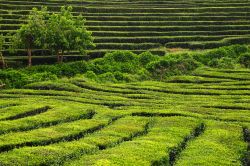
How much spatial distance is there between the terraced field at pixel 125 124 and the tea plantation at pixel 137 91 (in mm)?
63

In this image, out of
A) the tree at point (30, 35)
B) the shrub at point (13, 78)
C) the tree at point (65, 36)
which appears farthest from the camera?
the tree at point (65, 36)

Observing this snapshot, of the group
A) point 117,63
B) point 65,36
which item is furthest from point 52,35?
point 117,63

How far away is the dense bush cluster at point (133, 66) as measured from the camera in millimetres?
49094

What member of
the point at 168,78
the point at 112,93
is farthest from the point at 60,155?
the point at 168,78

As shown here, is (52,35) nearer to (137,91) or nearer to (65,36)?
(65,36)

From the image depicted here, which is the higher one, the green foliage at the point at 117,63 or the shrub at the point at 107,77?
the green foliage at the point at 117,63

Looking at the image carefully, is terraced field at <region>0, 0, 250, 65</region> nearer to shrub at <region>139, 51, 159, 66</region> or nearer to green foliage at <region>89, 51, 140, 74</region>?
green foliage at <region>89, 51, 140, 74</region>

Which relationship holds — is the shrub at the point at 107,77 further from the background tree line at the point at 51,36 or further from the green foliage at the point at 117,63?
Answer: the background tree line at the point at 51,36

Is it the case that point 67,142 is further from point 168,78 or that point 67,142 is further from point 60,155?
point 168,78

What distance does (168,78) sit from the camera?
51.7 metres

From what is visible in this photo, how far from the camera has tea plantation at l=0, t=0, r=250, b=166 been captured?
2152 centimetres

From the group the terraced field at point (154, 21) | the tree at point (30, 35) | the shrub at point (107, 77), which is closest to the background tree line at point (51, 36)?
the tree at point (30, 35)

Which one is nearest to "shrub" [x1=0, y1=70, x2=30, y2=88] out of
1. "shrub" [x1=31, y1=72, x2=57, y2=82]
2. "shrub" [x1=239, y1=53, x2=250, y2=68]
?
"shrub" [x1=31, y1=72, x2=57, y2=82]

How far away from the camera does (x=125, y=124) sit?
27.4 m
